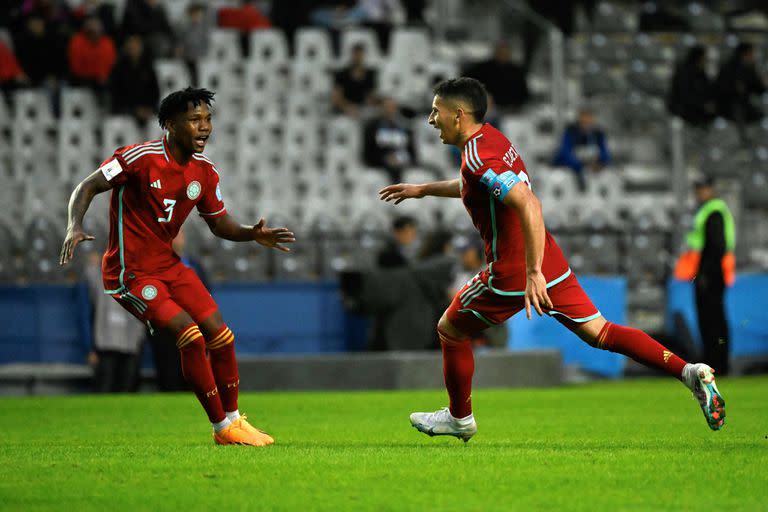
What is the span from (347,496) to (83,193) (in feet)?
9.61

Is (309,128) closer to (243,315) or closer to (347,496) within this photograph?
(243,315)

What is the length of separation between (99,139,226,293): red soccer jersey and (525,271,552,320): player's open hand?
84.9 inches

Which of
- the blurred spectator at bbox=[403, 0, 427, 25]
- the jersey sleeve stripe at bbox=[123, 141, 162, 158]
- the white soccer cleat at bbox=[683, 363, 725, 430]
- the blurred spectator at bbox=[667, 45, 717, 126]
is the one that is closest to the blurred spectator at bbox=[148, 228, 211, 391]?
the jersey sleeve stripe at bbox=[123, 141, 162, 158]

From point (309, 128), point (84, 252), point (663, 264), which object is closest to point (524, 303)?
point (84, 252)

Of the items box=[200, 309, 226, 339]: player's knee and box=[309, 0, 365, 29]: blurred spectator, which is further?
box=[309, 0, 365, 29]: blurred spectator

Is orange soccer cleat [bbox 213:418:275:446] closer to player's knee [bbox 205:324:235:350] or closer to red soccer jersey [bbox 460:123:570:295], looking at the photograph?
player's knee [bbox 205:324:235:350]

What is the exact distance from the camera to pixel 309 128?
801 inches

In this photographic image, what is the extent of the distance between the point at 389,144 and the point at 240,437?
12185mm

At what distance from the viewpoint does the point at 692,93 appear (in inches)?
886

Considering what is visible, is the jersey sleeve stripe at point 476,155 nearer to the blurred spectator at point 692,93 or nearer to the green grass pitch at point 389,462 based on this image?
the green grass pitch at point 389,462

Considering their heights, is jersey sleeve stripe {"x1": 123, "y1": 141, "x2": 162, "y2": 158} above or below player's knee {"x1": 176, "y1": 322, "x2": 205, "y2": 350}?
above

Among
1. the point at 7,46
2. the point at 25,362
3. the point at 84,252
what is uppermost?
the point at 7,46

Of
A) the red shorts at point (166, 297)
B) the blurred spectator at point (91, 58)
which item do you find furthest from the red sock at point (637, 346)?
the blurred spectator at point (91, 58)

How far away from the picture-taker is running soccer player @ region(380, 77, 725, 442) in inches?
274
